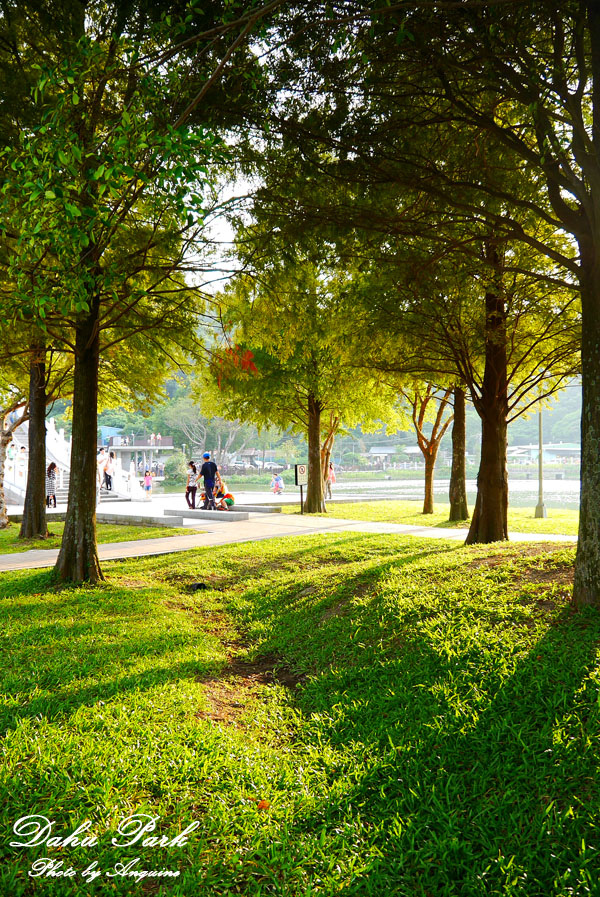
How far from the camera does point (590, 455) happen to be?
496 centimetres

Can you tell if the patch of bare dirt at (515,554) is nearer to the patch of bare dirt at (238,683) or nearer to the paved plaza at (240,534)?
the paved plaza at (240,534)

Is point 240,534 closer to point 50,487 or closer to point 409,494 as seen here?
point 50,487

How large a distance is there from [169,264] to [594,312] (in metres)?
5.86

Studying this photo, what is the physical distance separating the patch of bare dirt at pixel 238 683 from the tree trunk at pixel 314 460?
13.9 m

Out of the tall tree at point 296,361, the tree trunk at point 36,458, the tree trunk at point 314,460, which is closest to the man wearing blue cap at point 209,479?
the tall tree at point 296,361

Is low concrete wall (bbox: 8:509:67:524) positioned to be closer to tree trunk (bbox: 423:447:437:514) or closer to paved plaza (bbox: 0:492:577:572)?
paved plaza (bbox: 0:492:577:572)

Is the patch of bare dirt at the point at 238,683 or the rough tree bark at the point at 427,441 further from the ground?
the rough tree bark at the point at 427,441

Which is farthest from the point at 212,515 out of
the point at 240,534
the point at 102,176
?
the point at 102,176

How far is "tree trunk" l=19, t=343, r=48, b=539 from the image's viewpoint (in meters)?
13.3

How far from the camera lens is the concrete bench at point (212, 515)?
57.2ft

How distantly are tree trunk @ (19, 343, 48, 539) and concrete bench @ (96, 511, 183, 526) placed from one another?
10.3 feet

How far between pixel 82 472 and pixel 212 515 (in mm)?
9867

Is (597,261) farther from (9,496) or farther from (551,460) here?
(551,460)

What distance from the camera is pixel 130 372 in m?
12.6
